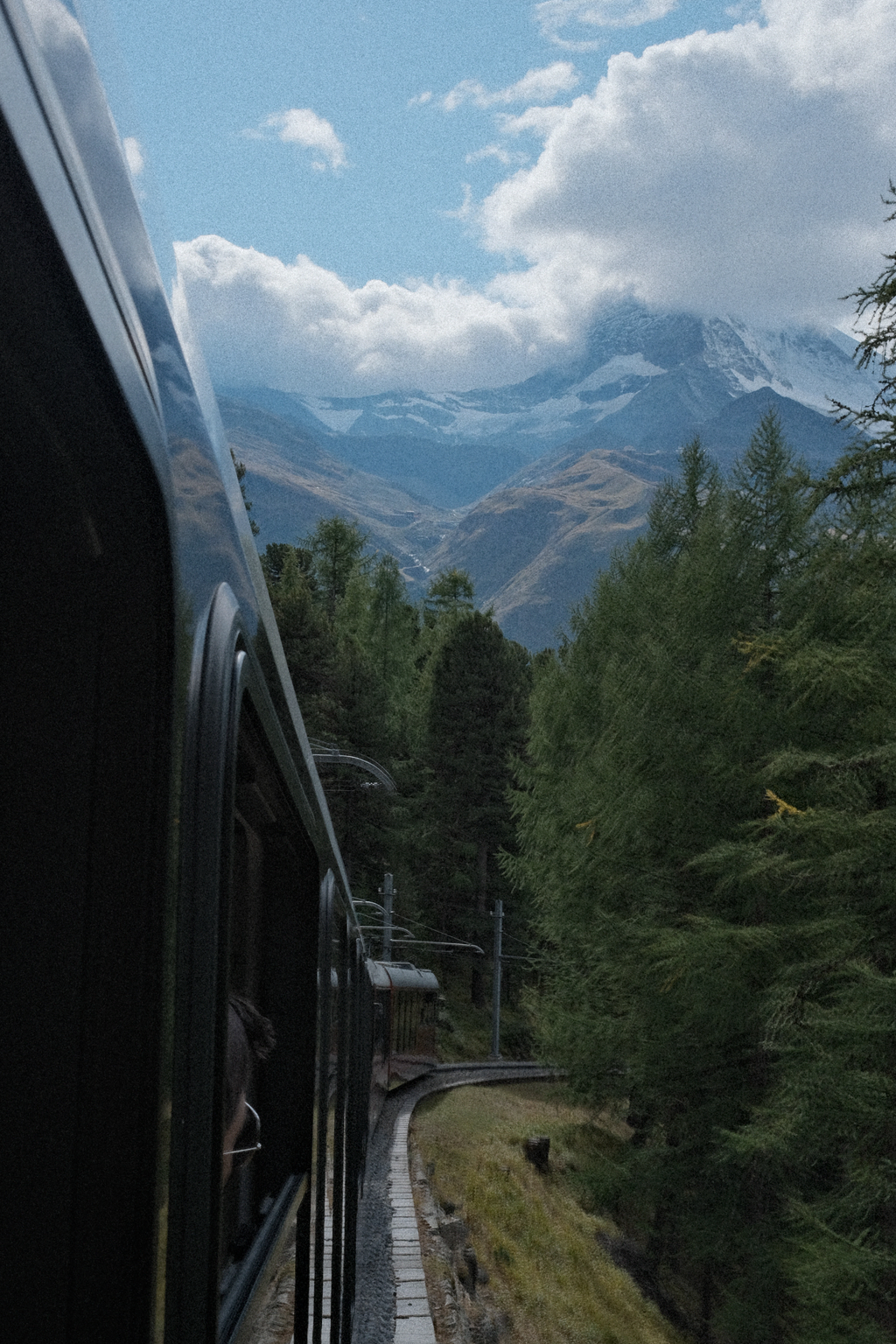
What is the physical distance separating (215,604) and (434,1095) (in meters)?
26.0

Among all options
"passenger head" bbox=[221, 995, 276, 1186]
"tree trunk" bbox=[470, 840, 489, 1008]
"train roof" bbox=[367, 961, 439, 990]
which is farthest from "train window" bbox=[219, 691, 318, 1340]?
"tree trunk" bbox=[470, 840, 489, 1008]

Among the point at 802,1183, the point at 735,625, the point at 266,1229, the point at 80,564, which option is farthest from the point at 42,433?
the point at 735,625

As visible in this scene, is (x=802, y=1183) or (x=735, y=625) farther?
(x=735, y=625)

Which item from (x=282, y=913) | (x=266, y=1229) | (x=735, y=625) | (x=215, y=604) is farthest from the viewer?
(x=735, y=625)

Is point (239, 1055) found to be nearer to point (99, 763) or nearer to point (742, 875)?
point (99, 763)

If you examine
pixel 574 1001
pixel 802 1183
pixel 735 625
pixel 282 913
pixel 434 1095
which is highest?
pixel 735 625

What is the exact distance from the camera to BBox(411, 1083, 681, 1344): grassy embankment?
12984 mm

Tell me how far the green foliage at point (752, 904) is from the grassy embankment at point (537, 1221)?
35.7 inches

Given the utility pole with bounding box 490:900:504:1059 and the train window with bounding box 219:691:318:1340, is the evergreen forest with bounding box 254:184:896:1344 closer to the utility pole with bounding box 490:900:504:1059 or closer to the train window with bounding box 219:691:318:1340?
the train window with bounding box 219:691:318:1340

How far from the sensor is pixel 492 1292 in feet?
41.3

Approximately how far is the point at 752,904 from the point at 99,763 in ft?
45.0

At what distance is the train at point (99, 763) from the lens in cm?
95

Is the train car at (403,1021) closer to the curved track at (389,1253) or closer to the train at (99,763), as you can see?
the curved track at (389,1253)

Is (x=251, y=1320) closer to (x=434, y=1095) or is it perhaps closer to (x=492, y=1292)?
(x=492, y=1292)
